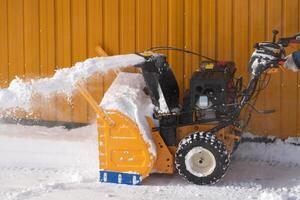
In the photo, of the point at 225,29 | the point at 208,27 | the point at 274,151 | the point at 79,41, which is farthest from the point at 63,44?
the point at 274,151

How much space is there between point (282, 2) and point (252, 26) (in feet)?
1.39

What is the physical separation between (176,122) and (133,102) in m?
0.50

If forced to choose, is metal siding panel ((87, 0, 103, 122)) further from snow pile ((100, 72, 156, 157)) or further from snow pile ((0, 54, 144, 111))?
snow pile ((0, 54, 144, 111))

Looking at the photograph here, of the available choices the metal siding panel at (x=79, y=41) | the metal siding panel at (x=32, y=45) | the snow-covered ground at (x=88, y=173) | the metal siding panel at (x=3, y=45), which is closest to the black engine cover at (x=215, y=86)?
the snow-covered ground at (x=88, y=173)

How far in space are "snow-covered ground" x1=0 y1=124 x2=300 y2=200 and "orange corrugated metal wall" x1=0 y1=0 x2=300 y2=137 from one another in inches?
11.8

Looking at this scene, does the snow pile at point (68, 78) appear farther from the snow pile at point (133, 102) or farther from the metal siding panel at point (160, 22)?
the metal siding panel at point (160, 22)

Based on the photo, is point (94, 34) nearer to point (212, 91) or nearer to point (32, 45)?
point (32, 45)

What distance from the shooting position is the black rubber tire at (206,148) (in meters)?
6.08

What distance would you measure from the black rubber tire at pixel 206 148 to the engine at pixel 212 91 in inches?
10.5

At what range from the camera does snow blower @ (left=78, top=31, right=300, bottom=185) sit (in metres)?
6.10

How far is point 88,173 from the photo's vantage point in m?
6.57

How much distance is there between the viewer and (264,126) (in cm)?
735

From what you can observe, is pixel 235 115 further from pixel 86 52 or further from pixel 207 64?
pixel 86 52

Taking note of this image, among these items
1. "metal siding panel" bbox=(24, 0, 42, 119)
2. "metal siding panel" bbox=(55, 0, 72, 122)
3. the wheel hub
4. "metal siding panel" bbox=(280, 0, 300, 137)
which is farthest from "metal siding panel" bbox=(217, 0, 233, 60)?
"metal siding panel" bbox=(24, 0, 42, 119)
